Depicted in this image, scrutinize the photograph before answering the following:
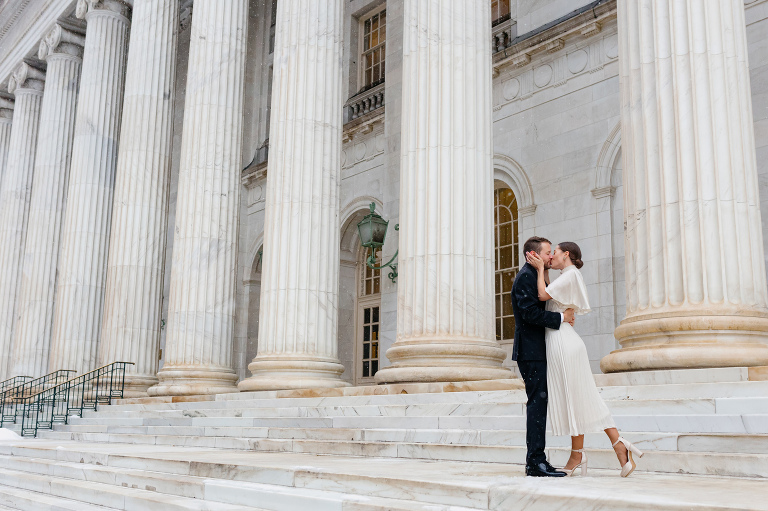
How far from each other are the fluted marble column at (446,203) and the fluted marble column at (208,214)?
671 centimetres

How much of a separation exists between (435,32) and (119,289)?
11.9 m

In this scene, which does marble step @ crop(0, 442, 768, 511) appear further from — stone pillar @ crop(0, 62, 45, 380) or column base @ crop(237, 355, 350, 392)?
stone pillar @ crop(0, 62, 45, 380)

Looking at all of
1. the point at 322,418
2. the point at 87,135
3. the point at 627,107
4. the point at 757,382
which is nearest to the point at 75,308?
the point at 87,135

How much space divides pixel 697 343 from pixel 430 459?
315 centimetres

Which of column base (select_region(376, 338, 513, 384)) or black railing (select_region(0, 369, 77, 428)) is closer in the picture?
column base (select_region(376, 338, 513, 384))

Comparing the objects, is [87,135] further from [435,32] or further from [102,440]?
[435,32]

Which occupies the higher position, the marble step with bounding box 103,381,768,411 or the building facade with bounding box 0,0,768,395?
the building facade with bounding box 0,0,768,395

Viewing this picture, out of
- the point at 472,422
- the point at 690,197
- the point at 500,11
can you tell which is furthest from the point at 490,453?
the point at 500,11

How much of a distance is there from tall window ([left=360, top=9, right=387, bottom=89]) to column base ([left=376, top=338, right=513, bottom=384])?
13.6 meters

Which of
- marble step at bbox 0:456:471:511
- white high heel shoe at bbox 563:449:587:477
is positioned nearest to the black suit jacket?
white high heel shoe at bbox 563:449:587:477

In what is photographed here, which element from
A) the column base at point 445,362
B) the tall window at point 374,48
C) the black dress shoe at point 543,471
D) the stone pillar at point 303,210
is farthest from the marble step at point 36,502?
the tall window at point 374,48

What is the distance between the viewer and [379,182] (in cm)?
2252

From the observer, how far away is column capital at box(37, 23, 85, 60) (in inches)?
1091

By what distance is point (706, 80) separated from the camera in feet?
30.6
